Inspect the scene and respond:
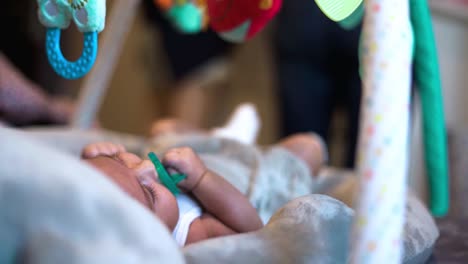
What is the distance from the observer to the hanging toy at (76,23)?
19.7 inches

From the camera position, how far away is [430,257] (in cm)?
62

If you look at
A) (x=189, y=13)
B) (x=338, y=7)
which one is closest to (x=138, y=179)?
(x=338, y=7)

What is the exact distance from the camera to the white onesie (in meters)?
0.58

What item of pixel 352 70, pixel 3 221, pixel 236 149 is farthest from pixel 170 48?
pixel 3 221

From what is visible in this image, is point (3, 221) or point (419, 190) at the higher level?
point (3, 221)

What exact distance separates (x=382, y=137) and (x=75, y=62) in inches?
11.6

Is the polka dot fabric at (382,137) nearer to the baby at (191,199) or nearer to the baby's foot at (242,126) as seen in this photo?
the baby at (191,199)

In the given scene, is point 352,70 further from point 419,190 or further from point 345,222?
point 345,222

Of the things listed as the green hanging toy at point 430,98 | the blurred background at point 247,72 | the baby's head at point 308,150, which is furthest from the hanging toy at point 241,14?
the blurred background at point 247,72

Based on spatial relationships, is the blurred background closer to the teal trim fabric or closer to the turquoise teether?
the teal trim fabric

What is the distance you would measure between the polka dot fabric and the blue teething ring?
253mm

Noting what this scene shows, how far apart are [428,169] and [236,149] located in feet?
1.16

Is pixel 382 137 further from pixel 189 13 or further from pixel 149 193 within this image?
pixel 189 13

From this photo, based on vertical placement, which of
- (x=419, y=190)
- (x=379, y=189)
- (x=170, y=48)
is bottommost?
(x=419, y=190)
